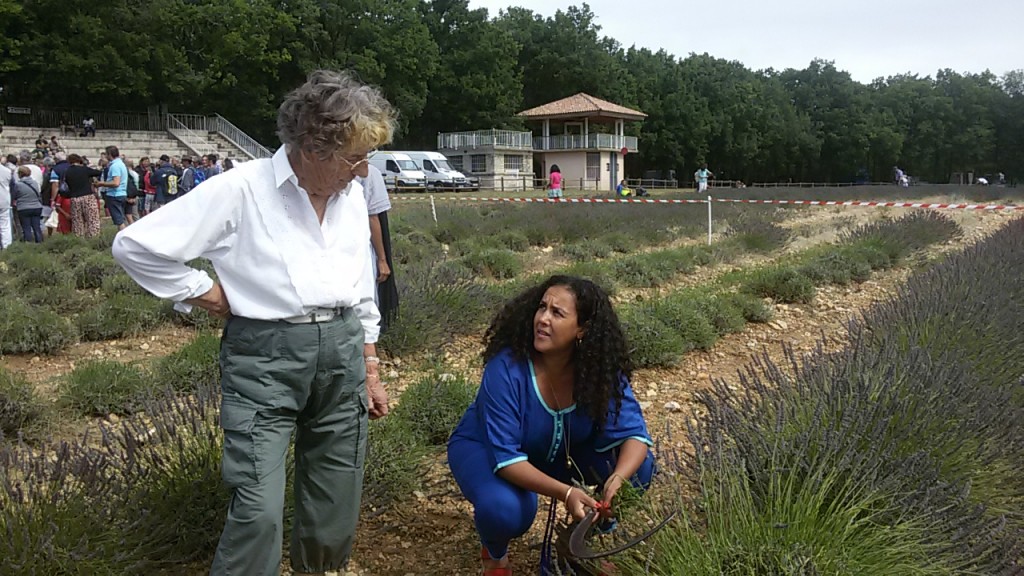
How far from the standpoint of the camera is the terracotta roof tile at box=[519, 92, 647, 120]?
155 ft

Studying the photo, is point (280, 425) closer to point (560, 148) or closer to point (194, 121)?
point (194, 121)

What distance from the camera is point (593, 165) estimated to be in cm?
4828

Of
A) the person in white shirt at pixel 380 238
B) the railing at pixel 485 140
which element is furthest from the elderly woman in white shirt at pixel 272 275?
the railing at pixel 485 140

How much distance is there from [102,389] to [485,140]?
137 feet

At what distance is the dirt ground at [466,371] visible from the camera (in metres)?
3.03

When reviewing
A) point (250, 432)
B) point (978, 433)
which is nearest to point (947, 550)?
point (978, 433)

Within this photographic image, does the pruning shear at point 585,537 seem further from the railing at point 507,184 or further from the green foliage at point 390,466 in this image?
the railing at point 507,184

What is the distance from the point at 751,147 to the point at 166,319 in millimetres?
61506

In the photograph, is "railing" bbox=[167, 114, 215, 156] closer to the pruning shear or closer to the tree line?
the tree line

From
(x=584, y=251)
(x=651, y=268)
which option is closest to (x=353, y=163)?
(x=651, y=268)

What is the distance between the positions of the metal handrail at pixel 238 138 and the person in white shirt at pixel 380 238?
34.4 m

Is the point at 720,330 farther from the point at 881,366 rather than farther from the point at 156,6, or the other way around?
the point at 156,6

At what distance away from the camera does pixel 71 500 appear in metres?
2.46

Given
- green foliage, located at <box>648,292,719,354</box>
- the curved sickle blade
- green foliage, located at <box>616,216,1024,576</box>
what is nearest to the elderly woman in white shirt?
the curved sickle blade
